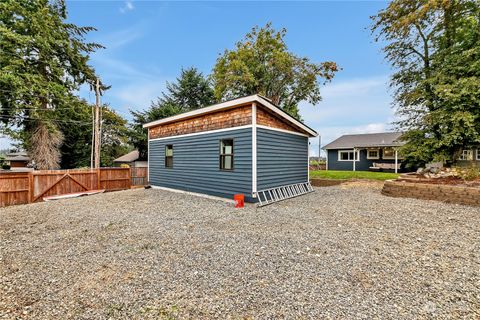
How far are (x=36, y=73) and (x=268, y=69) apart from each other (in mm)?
17838

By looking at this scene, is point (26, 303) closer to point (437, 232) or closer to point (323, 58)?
point (437, 232)

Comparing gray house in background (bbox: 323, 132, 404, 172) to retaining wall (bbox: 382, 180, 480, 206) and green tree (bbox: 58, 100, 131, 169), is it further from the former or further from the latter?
green tree (bbox: 58, 100, 131, 169)

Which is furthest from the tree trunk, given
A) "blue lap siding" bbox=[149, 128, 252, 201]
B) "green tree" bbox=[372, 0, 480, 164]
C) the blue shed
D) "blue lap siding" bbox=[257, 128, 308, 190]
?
"green tree" bbox=[372, 0, 480, 164]

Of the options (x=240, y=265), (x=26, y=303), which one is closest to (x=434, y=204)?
(x=240, y=265)

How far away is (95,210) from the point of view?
6262 mm

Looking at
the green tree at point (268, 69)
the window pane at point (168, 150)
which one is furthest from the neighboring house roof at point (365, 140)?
the window pane at point (168, 150)

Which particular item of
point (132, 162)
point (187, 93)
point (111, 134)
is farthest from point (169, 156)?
point (111, 134)

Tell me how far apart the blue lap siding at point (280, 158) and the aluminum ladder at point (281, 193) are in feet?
0.53

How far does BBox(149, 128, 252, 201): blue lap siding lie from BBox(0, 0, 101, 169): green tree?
1092 centimetres

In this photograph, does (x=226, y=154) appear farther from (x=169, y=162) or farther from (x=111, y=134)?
(x=111, y=134)

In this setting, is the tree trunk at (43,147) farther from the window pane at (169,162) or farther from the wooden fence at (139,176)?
the window pane at (169,162)

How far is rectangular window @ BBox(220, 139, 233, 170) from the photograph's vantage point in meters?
7.49

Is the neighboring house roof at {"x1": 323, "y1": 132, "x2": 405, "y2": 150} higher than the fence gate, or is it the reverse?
the neighboring house roof at {"x1": 323, "y1": 132, "x2": 405, "y2": 150}

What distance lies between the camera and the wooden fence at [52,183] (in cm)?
746
